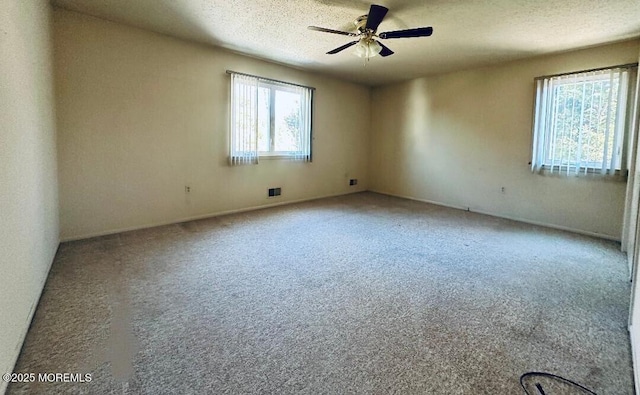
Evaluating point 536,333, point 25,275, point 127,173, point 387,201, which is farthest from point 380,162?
point 25,275

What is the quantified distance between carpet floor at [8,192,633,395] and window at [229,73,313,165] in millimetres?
1757

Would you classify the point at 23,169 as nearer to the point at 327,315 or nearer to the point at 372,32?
the point at 327,315

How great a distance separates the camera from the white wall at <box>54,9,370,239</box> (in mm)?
3346

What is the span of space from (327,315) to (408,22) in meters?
3.01

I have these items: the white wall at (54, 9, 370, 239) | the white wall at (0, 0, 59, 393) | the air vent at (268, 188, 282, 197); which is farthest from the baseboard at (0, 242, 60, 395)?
the air vent at (268, 188, 282, 197)

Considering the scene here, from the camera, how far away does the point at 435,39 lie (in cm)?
381

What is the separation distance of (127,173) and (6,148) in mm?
2364

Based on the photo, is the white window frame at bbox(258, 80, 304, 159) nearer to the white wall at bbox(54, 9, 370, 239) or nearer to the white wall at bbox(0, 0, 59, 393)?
the white wall at bbox(54, 9, 370, 239)

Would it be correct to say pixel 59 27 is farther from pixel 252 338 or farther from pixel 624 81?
pixel 624 81

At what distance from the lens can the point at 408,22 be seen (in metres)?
3.31

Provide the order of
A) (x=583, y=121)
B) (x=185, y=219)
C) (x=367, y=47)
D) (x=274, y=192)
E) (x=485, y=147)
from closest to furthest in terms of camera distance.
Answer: (x=367, y=47), (x=583, y=121), (x=185, y=219), (x=485, y=147), (x=274, y=192)

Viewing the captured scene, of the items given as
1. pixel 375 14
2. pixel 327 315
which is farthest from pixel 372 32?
pixel 327 315

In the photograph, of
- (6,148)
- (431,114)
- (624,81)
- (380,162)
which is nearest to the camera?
(6,148)

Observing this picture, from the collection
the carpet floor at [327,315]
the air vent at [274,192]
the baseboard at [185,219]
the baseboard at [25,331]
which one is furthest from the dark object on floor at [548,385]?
the air vent at [274,192]
